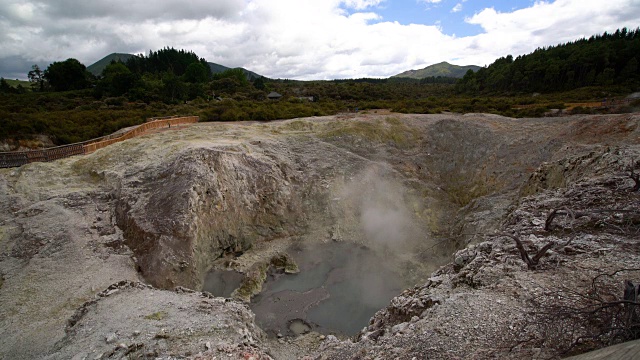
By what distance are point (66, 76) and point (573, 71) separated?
11424cm

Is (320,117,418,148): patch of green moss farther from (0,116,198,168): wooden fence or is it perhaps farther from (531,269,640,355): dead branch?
(531,269,640,355): dead branch

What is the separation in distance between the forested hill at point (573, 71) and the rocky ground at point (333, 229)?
164 feet

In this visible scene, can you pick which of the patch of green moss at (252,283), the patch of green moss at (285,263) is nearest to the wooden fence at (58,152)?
the patch of green moss at (252,283)

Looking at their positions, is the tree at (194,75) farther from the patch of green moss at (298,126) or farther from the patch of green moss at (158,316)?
the patch of green moss at (158,316)

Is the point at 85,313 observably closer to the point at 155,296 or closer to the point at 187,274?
the point at 155,296

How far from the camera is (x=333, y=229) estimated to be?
2286 cm

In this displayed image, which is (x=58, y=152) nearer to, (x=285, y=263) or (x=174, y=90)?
(x=285, y=263)

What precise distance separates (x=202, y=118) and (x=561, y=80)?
232 ft

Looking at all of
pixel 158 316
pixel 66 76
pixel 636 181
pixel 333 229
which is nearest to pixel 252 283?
pixel 158 316

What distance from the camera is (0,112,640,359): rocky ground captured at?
7.54m

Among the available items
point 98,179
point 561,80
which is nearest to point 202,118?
point 98,179

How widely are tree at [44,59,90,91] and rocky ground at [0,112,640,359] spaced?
7485 centimetres

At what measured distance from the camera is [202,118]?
36906mm

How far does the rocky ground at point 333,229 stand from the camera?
24.7 feet
